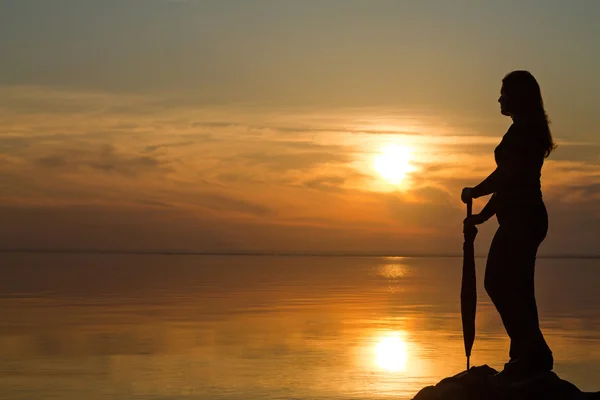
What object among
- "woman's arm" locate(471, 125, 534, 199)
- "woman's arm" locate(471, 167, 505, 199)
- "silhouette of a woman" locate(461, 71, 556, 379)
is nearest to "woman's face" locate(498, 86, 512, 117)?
"silhouette of a woman" locate(461, 71, 556, 379)

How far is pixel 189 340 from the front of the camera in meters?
30.1

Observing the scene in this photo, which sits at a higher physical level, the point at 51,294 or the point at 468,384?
the point at 51,294

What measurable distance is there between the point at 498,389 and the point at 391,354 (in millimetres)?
13640

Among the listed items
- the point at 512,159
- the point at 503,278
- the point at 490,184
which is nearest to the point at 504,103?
the point at 512,159

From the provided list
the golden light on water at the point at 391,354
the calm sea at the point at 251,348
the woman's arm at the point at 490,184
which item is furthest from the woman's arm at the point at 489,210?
the golden light on water at the point at 391,354

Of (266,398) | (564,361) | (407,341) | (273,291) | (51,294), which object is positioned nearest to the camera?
(266,398)

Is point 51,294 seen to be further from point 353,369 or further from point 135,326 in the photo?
point 353,369

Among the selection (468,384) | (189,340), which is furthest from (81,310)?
(468,384)

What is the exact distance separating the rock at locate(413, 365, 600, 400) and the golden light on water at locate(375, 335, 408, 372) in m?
10.2

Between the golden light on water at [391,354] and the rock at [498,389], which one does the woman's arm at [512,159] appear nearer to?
the rock at [498,389]

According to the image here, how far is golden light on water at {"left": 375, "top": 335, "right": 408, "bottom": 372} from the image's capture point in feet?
82.6

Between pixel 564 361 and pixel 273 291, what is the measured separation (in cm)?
3627

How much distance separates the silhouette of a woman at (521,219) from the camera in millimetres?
13836

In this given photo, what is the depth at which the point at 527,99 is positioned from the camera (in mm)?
13977
